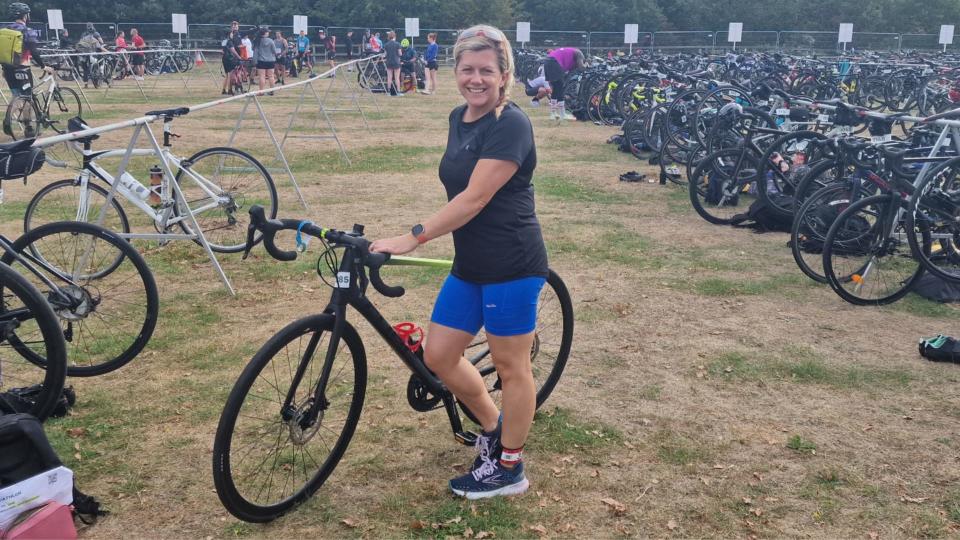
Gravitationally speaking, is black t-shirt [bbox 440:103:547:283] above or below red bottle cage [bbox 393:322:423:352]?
above

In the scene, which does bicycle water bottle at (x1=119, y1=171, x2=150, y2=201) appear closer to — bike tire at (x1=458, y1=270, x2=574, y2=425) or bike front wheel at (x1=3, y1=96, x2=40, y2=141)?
bike tire at (x1=458, y1=270, x2=574, y2=425)

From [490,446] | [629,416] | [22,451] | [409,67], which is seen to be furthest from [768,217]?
[409,67]

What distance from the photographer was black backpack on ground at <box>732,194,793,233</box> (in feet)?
28.2

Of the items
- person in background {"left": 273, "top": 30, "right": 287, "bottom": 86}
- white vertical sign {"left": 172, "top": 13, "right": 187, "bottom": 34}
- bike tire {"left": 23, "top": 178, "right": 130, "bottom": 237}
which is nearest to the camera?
bike tire {"left": 23, "top": 178, "right": 130, "bottom": 237}

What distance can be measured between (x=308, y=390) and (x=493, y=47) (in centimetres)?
157

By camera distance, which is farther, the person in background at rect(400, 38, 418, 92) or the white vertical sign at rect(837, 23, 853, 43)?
the white vertical sign at rect(837, 23, 853, 43)

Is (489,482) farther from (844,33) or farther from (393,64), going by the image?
(844,33)

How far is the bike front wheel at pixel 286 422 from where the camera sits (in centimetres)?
312

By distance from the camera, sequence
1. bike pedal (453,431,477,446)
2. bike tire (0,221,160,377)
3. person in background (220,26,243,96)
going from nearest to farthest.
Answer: bike pedal (453,431,477,446)
bike tire (0,221,160,377)
person in background (220,26,243,96)

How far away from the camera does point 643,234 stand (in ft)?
28.3

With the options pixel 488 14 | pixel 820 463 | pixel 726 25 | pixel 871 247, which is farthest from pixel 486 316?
pixel 726 25

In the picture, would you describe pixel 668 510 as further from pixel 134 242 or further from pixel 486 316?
pixel 134 242

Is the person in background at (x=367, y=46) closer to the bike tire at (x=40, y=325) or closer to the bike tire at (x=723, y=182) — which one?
the bike tire at (x=723, y=182)

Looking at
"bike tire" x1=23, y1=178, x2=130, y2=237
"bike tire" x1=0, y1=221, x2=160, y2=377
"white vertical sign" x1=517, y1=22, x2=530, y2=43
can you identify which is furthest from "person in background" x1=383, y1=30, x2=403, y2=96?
"bike tire" x1=0, y1=221, x2=160, y2=377
